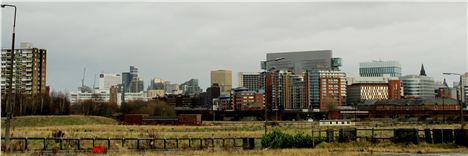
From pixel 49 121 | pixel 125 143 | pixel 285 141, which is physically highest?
pixel 285 141

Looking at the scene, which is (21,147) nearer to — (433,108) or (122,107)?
(122,107)

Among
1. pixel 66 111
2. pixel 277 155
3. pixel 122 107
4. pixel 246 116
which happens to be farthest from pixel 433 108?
pixel 277 155

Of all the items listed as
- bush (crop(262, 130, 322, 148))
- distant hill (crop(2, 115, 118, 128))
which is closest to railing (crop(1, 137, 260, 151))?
bush (crop(262, 130, 322, 148))

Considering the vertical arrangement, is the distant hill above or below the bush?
below

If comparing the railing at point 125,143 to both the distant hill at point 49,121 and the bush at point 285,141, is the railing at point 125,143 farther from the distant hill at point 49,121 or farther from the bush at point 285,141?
the distant hill at point 49,121

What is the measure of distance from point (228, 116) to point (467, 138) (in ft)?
522

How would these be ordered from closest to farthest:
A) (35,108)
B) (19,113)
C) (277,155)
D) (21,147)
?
(277,155)
(21,147)
(19,113)
(35,108)

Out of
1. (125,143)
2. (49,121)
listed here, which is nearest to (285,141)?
(125,143)

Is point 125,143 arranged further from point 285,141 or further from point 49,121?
point 49,121

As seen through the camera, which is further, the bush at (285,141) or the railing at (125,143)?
the bush at (285,141)

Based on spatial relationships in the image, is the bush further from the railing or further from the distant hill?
the distant hill

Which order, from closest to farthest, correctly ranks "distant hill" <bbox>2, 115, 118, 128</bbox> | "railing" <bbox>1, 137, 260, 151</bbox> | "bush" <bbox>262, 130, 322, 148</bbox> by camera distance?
"railing" <bbox>1, 137, 260, 151</bbox>, "bush" <bbox>262, 130, 322, 148</bbox>, "distant hill" <bbox>2, 115, 118, 128</bbox>

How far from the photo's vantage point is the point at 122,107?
190 meters

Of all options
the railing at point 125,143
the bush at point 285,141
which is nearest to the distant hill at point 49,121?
the railing at point 125,143
